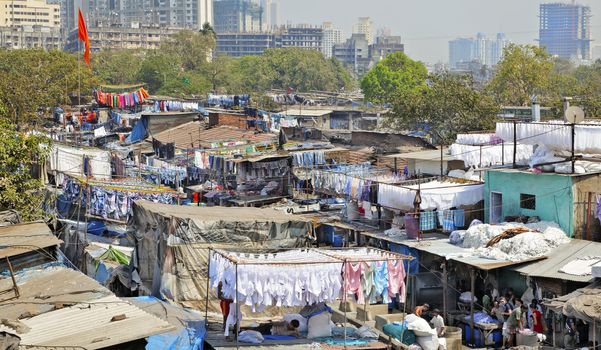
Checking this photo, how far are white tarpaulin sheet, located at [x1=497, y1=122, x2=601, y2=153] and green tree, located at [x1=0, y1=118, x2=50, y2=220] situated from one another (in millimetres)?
10142

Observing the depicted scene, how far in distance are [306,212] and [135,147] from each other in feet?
48.8

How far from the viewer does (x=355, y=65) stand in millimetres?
198500

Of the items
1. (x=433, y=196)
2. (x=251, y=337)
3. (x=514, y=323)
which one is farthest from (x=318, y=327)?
(x=433, y=196)

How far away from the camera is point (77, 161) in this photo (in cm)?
2830

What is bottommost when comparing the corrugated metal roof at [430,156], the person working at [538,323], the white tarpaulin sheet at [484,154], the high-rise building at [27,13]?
the person working at [538,323]

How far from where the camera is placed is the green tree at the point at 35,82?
44719mm

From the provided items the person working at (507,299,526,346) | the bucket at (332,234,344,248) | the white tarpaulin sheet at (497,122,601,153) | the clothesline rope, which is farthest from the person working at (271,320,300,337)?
the white tarpaulin sheet at (497,122,601,153)

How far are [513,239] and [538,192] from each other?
2.03 metres

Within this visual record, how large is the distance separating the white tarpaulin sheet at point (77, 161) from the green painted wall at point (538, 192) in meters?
12.1

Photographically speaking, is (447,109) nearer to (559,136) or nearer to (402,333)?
(559,136)

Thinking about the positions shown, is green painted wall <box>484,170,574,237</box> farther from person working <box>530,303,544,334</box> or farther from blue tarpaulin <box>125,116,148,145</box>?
blue tarpaulin <box>125,116,148,145</box>

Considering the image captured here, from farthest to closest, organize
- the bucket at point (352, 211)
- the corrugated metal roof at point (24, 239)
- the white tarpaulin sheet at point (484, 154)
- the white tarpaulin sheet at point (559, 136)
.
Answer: the bucket at point (352, 211)
the white tarpaulin sheet at point (484, 154)
the white tarpaulin sheet at point (559, 136)
the corrugated metal roof at point (24, 239)

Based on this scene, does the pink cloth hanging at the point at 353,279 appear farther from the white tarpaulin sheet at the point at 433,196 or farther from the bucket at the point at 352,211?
the bucket at the point at 352,211

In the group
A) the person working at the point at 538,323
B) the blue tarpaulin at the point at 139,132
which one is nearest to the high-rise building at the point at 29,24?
the blue tarpaulin at the point at 139,132
